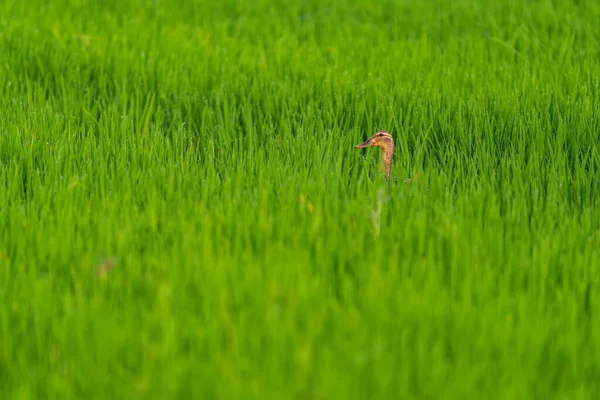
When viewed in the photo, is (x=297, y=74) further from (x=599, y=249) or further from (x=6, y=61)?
(x=599, y=249)

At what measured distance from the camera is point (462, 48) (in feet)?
21.2

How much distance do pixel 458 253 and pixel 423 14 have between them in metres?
4.88

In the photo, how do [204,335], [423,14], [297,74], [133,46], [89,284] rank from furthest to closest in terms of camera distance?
[423,14] → [133,46] → [297,74] → [89,284] → [204,335]

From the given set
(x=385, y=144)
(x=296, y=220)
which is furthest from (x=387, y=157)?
(x=296, y=220)

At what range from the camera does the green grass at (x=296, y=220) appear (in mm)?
2443

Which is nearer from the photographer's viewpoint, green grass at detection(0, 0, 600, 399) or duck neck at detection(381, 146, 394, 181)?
green grass at detection(0, 0, 600, 399)

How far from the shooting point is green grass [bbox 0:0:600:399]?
2.44m

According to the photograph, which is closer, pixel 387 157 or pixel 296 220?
pixel 296 220

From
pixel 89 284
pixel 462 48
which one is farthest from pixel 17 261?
pixel 462 48

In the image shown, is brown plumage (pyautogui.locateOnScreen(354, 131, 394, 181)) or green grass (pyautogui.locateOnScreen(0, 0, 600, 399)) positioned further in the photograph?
brown plumage (pyautogui.locateOnScreen(354, 131, 394, 181))

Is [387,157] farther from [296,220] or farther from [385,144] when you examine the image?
[296,220]

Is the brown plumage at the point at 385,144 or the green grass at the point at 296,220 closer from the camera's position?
the green grass at the point at 296,220

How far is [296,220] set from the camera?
137 inches

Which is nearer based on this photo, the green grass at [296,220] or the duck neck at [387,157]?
the green grass at [296,220]
